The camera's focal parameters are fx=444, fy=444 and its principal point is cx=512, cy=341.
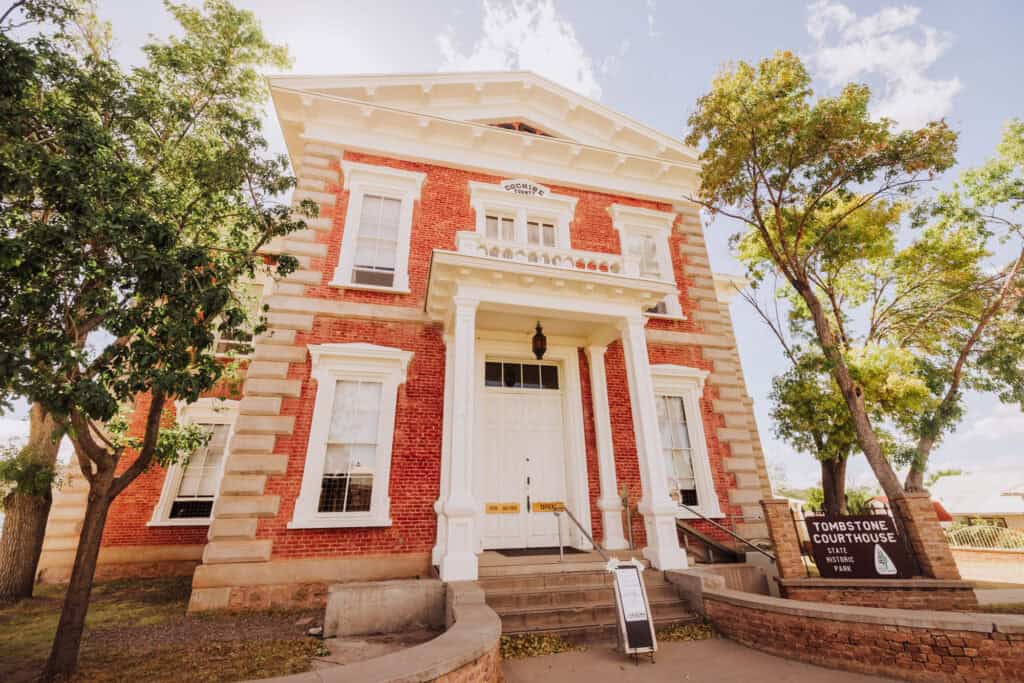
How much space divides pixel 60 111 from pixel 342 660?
24.0ft

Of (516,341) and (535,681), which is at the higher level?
(516,341)

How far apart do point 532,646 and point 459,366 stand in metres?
4.33

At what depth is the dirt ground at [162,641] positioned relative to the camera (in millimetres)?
4719

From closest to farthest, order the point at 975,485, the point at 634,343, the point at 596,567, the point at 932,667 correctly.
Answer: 1. the point at 932,667
2. the point at 596,567
3. the point at 634,343
4. the point at 975,485

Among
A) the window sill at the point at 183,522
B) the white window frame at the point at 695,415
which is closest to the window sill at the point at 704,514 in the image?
the white window frame at the point at 695,415

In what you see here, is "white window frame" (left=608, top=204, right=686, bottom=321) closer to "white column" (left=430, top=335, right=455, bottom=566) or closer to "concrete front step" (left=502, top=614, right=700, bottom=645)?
"white column" (left=430, top=335, right=455, bottom=566)

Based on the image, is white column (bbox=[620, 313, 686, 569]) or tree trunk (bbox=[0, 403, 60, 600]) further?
tree trunk (bbox=[0, 403, 60, 600])

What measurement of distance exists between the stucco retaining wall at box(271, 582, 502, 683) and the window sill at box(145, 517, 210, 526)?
341 inches

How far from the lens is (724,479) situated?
10.5 m

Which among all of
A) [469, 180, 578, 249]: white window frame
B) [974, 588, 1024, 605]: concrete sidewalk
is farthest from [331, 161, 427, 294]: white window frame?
[974, 588, 1024, 605]: concrete sidewalk

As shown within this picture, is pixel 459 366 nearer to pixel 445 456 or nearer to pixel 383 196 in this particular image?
pixel 445 456

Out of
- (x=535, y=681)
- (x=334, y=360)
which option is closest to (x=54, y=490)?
(x=334, y=360)

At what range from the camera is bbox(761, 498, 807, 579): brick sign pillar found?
7.93m

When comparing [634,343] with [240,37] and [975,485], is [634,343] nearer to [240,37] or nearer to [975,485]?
[240,37]
